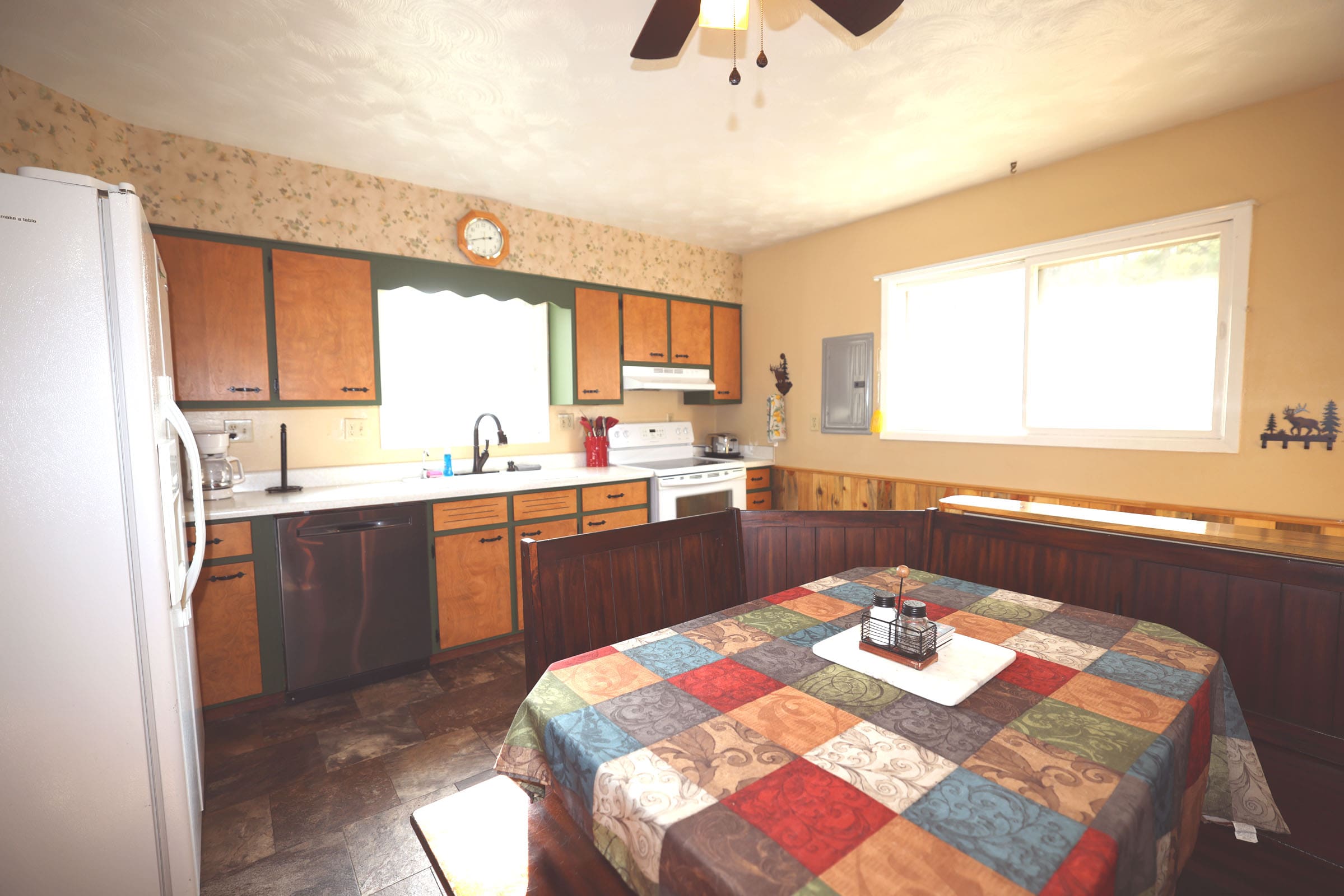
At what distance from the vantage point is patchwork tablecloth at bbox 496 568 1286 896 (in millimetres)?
651

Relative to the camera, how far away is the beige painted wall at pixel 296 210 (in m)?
2.27

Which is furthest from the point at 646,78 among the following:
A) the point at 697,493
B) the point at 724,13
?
the point at 697,493

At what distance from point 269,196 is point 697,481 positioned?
2831mm

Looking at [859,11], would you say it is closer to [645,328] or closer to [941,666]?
[941,666]

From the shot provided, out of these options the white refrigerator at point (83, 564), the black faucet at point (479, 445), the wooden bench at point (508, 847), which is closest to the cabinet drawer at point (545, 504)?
the black faucet at point (479, 445)

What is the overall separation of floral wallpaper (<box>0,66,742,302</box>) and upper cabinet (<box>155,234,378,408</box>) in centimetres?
15

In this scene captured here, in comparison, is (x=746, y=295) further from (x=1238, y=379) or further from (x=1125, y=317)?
(x=1238, y=379)

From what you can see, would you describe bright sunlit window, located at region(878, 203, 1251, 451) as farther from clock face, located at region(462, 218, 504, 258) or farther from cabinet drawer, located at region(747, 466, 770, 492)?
clock face, located at region(462, 218, 504, 258)

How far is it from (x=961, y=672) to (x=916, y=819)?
17.8 inches

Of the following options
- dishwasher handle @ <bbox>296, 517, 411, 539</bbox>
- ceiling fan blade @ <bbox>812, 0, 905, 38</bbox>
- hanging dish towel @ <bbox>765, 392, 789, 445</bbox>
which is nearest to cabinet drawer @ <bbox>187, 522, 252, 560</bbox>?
dishwasher handle @ <bbox>296, 517, 411, 539</bbox>

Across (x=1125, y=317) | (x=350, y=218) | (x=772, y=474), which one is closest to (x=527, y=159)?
(x=350, y=218)

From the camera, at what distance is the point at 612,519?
3553 millimetres

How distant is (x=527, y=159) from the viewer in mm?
2875

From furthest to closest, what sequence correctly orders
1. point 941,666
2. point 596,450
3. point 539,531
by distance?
point 596,450
point 539,531
point 941,666
